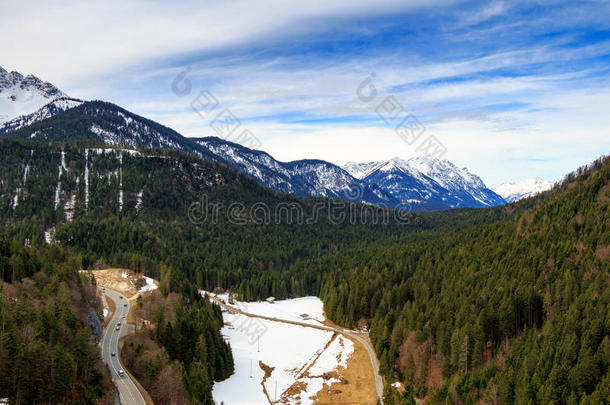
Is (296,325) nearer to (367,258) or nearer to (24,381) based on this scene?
(367,258)

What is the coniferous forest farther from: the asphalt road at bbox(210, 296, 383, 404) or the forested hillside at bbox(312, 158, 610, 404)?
the asphalt road at bbox(210, 296, 383, 404)

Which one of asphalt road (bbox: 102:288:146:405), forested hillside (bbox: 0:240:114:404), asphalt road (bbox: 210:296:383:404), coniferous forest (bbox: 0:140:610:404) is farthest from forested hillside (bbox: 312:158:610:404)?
forested hillside (bbox: 0:240:114:404)

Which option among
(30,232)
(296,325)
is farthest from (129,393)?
(30,232)

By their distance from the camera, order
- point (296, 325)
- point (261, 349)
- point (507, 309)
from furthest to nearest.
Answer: point (296, 325)
point (261, 349)
point (507, 309)

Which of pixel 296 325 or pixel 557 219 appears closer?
pixel 557 219

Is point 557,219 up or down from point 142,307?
up

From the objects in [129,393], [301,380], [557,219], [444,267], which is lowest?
[301,380]

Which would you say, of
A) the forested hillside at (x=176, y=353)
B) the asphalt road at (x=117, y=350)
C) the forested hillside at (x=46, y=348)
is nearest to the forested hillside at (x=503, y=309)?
the forested hillside at (x=176, y=353)
